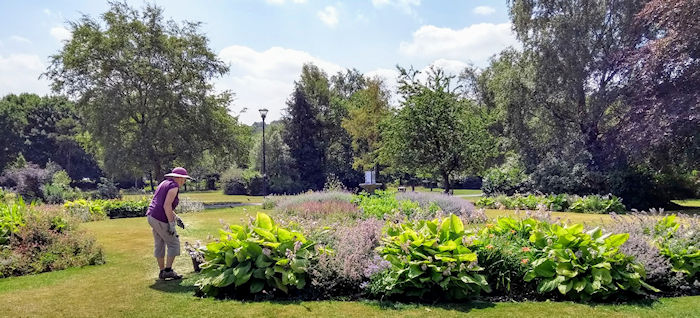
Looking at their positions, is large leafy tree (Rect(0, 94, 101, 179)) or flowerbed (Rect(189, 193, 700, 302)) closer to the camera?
flowerbed (Rect(189, 193, 700, 302))

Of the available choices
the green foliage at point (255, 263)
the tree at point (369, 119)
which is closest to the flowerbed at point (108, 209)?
the green foliage at point (255, 263)

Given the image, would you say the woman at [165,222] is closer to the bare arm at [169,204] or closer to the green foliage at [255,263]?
the bare arm at [169,204]

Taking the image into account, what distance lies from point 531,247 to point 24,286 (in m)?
6.84

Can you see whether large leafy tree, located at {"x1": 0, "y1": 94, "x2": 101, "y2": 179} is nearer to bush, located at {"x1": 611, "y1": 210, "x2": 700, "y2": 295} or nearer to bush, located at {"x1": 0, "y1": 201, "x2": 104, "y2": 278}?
bush, located at {"x1": 0, "y1": 201, "x2": 104, "y2": 278}

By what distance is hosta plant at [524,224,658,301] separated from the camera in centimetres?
499

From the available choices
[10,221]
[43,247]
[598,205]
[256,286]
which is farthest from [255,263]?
[598,205]

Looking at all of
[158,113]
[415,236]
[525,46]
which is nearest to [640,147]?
[525,46]

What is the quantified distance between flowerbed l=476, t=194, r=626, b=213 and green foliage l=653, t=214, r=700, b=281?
8544 millimetres

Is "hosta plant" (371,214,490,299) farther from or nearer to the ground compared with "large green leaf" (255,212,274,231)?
nearer to the ground

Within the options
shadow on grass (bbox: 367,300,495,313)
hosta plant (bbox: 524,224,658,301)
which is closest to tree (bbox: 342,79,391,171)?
hosta plant (bbox: 524,224,658,301)

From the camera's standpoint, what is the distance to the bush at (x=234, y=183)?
3609 centimetres

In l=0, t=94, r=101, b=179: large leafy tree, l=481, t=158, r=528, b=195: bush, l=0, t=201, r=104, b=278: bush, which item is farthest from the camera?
l=0, t=94, r=101, b=179: large leafy tree

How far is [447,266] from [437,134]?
15063 millimetres

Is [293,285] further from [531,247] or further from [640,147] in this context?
[640,147]
